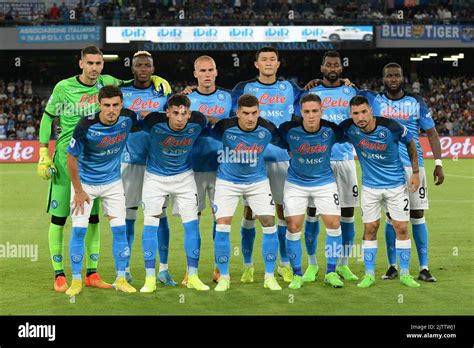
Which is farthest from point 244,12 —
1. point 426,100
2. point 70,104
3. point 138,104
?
point 70,104

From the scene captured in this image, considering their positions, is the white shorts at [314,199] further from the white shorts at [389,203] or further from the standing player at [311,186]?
the white shorts at [389,203]

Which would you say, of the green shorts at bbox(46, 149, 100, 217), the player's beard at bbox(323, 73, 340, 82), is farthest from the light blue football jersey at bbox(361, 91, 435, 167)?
the green shorts at bbox(46, 149, 100, 217)

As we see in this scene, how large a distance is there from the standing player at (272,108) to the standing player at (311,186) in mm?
509

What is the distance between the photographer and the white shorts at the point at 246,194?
8.26m

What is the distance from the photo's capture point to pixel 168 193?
8289 mm

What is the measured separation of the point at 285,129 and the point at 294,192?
0.63 metres

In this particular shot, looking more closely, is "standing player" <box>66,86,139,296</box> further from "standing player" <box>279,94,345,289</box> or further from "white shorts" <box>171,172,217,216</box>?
"standing player" <box>279,94,345,289</box>

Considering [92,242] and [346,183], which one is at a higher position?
[346,183]

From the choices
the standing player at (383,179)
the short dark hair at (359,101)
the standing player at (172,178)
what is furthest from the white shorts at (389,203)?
the standing player at (172,178)

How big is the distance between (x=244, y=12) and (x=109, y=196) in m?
28.5

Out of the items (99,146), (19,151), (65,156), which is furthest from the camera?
(19,151)

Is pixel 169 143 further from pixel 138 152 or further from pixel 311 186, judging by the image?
pixel 311 186

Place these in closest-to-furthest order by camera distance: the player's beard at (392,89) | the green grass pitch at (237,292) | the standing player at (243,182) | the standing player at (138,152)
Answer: the green grass pitch at (237,292), the standing player at (243,182), the player's beard at (392,89), the standing player at (138,152)

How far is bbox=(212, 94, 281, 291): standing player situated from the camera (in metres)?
8.15
